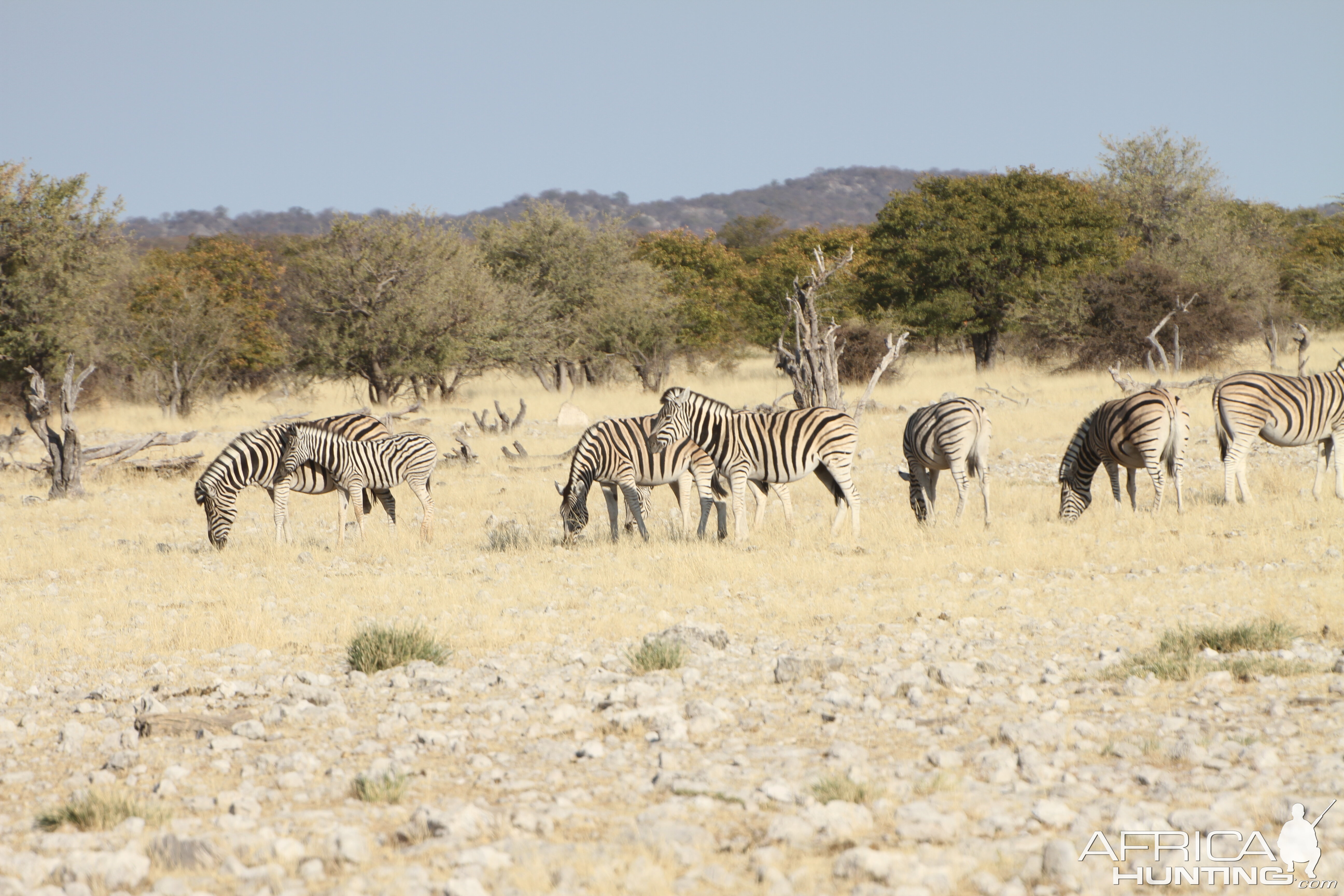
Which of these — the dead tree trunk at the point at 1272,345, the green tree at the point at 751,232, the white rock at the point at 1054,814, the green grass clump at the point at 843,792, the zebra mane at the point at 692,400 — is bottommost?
the white rock at the point at 1054,814

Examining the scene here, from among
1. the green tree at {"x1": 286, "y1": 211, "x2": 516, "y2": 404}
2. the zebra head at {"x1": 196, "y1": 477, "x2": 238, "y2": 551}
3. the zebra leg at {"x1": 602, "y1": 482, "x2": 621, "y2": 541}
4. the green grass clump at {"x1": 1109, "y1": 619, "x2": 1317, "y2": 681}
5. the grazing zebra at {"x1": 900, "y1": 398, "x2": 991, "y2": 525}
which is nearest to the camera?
the green grass clump at {"x1": 1109, "y1": 619, "x2": 1317, "y2": 681}

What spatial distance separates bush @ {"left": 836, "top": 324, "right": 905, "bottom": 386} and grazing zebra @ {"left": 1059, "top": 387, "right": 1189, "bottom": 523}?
26.9m

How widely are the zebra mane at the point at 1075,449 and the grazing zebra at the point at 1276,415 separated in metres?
1.57

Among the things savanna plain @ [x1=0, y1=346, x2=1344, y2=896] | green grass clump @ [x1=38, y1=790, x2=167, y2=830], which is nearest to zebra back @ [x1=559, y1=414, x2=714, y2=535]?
savanna plain @ [x1=0, y1=346, x2=1344, y2=896]

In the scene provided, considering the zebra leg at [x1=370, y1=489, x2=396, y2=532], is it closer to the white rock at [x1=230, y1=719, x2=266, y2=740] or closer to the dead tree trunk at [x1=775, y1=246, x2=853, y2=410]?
the dead tree trunk at [x1=775, y1=246, x2=853, y2=410]

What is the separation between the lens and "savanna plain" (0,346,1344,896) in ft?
14.2

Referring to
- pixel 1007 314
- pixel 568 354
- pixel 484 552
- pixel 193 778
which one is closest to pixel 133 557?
pixel 484 552

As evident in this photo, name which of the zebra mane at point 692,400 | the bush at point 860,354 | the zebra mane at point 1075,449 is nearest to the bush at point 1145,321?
the bush at point 860,354

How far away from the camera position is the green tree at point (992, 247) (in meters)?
41.9

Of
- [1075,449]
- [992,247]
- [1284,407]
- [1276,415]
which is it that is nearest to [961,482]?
[1075,449]

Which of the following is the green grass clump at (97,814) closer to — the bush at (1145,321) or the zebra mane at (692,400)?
the zebra mane at (692,400)

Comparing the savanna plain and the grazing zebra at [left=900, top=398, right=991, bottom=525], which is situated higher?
the grazing zebra at [left=900, top=398, right=991, bottom=525]

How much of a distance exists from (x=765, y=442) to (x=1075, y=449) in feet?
13.8

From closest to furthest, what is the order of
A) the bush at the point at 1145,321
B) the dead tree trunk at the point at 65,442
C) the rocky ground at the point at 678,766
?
1. the rocky ground at the point at 678,766
2. the dead tree trunk at the point at 65,442
3. the bush at the point at 1145,321
